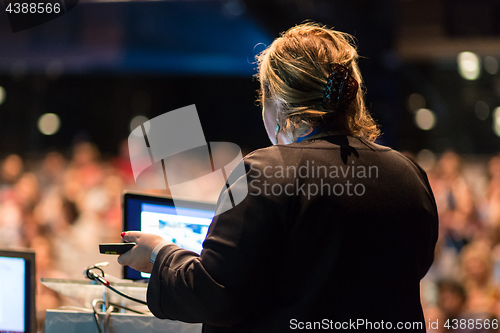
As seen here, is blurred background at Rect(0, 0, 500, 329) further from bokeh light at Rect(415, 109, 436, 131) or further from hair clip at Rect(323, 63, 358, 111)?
hair clip at Rect(323, 63, 358, 111)

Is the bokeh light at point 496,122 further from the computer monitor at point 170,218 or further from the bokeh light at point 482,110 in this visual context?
the computer monitor at point 170,218

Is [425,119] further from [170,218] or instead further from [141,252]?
[141,252]

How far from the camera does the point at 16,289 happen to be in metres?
1.26

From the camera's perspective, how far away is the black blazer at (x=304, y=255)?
0.71 meters

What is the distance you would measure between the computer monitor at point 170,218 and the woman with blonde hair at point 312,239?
43cm

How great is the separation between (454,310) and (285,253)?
7.42 feet

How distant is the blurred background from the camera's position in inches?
142

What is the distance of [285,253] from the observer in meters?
0.73

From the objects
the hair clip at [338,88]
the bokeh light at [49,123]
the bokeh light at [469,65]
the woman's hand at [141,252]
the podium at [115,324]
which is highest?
the bokeh light at [469,65]

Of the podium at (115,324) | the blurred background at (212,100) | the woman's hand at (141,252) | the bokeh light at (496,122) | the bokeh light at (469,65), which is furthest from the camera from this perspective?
the bokeh light at (496,122)

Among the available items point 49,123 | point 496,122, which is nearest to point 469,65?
point 496,122

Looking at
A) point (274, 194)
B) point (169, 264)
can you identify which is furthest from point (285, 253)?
point (169, 264)

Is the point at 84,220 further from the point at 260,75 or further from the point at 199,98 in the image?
the point at 199,98

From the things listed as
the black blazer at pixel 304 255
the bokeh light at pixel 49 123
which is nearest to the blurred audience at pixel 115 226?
the black blazer at pixel 304 255
